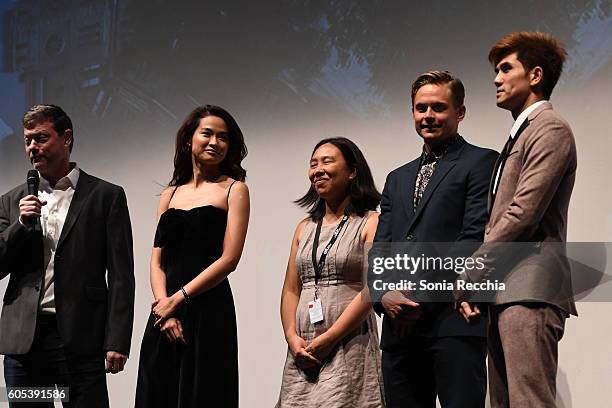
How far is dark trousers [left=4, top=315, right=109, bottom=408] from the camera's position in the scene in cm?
329

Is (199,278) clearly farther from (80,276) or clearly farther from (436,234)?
(436,234)

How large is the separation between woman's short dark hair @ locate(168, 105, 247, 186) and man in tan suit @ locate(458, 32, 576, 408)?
4.08 feet

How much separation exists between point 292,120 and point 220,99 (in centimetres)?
46

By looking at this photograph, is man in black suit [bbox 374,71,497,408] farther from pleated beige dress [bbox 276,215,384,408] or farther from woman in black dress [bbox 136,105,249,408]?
woman in black dress [bbox 136,105,249,408]

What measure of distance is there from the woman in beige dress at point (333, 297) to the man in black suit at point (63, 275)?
66 centimetres

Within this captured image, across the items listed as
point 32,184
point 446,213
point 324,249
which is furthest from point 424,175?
point 32,184

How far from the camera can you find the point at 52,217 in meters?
3.53

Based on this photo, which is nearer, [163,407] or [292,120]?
[163,407]

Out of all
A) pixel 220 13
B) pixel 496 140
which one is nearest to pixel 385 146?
pixel 496 140

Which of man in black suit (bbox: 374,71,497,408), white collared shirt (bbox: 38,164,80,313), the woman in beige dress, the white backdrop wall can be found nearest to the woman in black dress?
the woman in beige dress

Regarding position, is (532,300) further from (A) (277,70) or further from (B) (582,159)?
(A) (277,70)

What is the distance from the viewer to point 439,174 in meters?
3.16

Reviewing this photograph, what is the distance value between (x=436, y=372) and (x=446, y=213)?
53 cm

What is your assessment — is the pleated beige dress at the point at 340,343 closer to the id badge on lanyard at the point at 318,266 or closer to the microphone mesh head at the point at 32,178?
the id badge on lanyard at the point at 318,266
